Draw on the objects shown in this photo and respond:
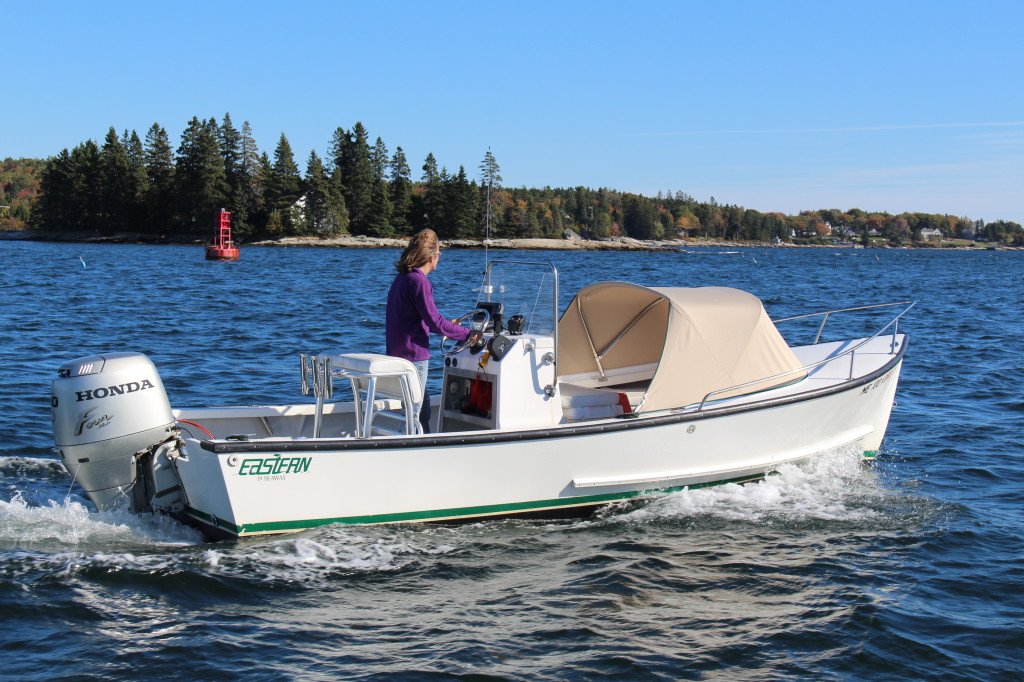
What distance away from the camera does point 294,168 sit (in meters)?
102

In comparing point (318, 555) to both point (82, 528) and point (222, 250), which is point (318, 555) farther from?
point (222, 250)

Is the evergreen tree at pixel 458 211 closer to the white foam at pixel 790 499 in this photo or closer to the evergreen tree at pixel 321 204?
the evergreen tree at pixel 321 204

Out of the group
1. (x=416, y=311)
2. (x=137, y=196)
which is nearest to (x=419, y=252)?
(x=416, y=311)

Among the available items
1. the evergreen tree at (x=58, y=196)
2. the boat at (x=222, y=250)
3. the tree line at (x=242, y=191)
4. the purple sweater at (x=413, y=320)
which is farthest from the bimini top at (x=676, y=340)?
the evergreen tree at (x=58, y=196)

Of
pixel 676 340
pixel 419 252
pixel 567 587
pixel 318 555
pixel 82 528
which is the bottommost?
pixel 567 587

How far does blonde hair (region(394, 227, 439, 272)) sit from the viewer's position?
23.6 feet

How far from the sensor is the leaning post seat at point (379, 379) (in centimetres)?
681

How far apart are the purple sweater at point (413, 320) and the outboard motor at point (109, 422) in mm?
1869

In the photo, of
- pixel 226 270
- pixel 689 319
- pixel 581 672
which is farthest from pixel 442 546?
pixel 226 270

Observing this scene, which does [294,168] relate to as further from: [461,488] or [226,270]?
[461,488]

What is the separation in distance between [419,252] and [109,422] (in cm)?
266

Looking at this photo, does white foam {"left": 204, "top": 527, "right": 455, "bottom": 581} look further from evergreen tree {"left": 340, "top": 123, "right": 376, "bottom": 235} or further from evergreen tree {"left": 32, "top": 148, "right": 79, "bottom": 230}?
evergreen tree {"left": 32, "top": 148, "right": 79, "bottom": 230}

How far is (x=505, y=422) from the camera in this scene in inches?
292

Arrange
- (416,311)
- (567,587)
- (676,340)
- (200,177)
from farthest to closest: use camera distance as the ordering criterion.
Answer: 1. (200,177)
2. (676,340)
3. (416,311)
4. (567,587)
